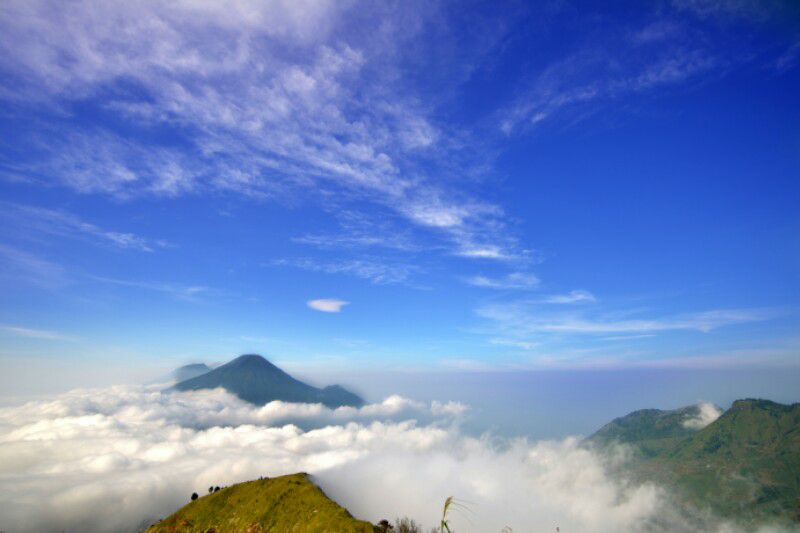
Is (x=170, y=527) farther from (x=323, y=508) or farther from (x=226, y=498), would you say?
(x=226, y=498)

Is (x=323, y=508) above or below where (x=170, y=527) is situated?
below

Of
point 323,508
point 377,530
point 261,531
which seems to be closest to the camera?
point 261,531

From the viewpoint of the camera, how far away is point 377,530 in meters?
105

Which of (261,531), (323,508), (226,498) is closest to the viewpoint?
(261,531)

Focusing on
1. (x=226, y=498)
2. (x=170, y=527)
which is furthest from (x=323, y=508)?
(x=170, y=527)

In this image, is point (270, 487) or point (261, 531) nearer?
point (261, 531)

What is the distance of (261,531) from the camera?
49.6ft

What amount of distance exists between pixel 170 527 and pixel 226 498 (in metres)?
175

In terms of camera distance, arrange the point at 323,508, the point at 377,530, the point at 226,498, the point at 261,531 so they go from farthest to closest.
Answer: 1. the point at 226,498
2. the point at 323,508
3. the point at 377,530
4. the point at 261,531

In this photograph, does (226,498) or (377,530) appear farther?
(226,498)

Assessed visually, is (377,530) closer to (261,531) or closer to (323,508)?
(323,508)

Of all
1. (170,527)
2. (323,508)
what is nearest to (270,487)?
(323,508)

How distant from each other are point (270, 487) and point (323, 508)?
36.0m

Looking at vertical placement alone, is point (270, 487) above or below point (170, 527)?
below
